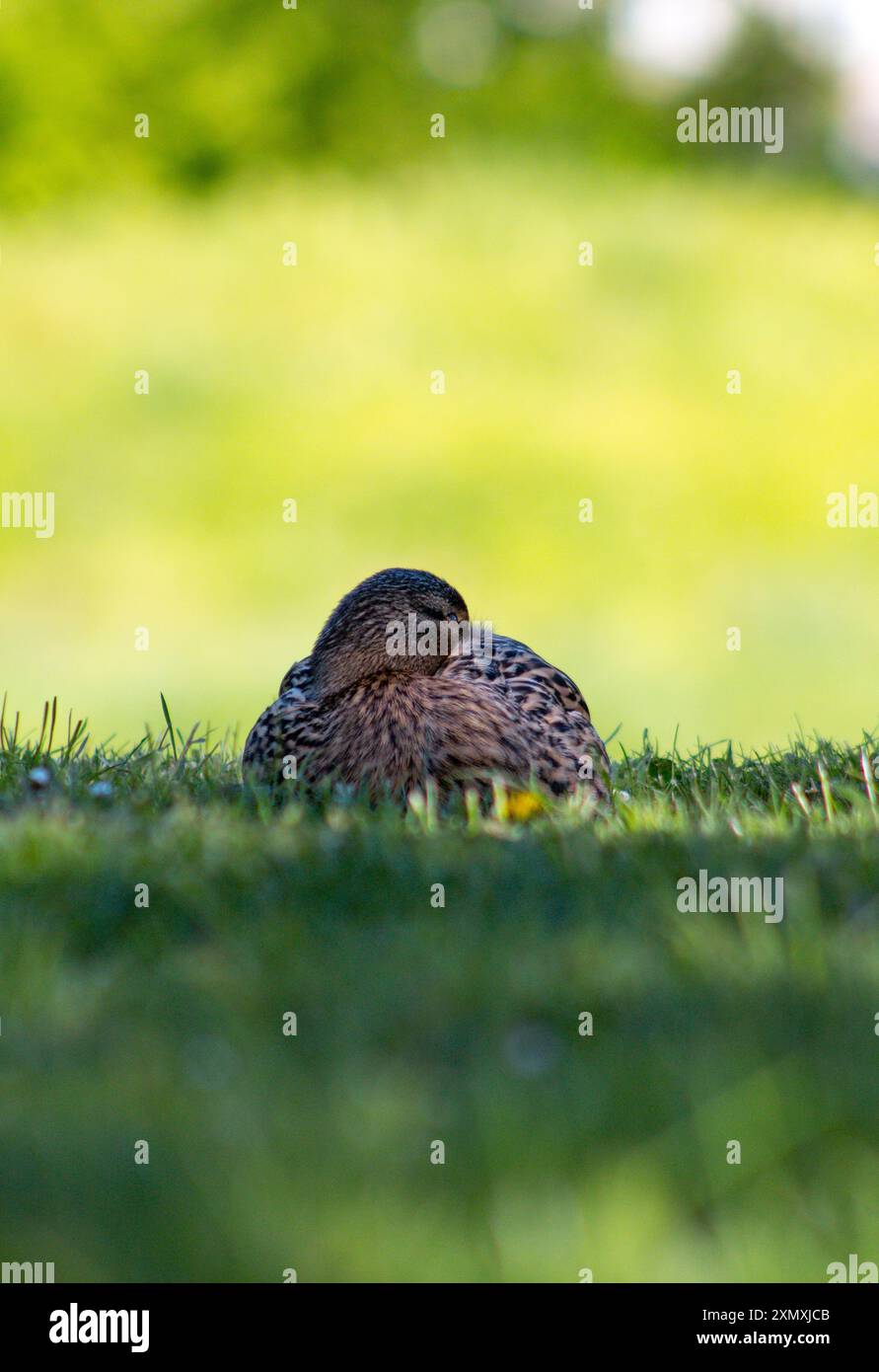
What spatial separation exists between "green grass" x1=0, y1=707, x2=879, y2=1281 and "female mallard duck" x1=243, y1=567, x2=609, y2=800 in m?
1.19

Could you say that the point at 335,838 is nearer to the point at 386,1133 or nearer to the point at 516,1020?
the point at 516,1020

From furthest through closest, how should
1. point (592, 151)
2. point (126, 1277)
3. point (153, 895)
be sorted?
point (592, 151) → point (153, 895) → point (126, 1277)

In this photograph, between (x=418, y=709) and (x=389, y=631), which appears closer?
(x=418, y=709)

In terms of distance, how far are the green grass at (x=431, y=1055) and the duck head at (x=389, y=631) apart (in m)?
1.70

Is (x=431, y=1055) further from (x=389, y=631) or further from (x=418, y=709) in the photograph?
(x=389, y=631)

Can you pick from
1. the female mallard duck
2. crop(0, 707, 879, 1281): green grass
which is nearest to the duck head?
the female mallard duck

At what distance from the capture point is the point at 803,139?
23.2 meters

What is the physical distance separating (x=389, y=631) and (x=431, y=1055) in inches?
126

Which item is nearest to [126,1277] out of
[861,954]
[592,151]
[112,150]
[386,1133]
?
[386,1133]

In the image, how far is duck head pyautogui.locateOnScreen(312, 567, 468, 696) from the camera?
220 inches

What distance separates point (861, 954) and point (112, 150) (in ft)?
61.3

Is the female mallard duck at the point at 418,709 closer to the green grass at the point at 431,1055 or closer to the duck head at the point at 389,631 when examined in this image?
the duck head at the point at 389,631

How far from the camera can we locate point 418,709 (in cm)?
518

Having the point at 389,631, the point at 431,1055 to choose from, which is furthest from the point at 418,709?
the point at 431,1055
